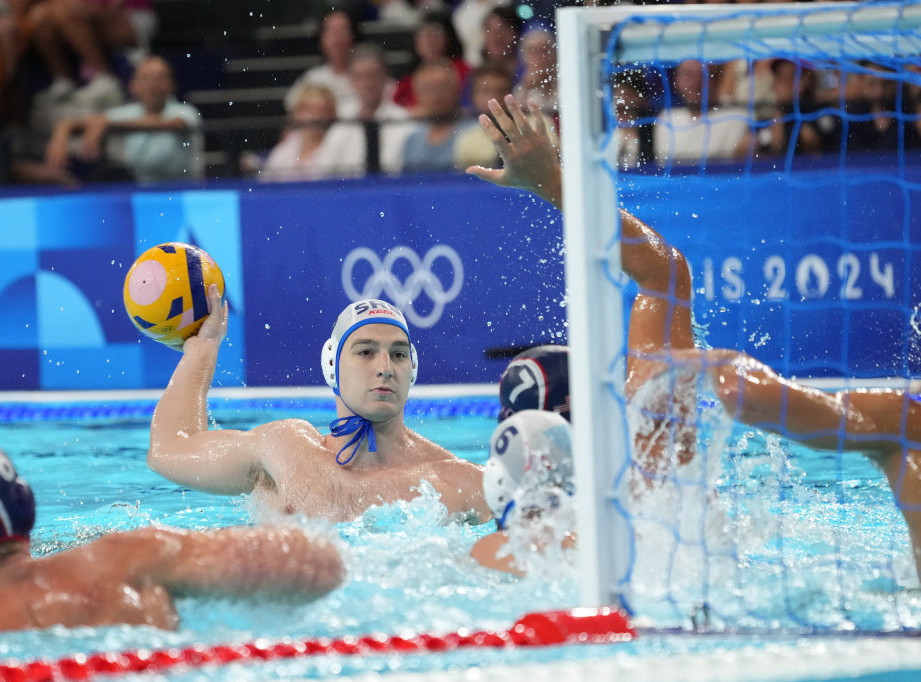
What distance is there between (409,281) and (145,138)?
1792 millimetres

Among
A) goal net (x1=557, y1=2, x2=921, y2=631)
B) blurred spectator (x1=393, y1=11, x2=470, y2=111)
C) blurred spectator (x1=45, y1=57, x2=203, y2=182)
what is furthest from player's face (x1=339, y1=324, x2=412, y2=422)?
blurred spectator (x1=393, y1=11, x2=470, y2=111)

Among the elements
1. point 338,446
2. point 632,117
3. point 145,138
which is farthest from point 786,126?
point 338,446

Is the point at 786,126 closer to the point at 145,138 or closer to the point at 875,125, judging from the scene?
the point at 875,125

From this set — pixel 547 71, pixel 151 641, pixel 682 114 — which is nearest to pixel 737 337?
pixel 682 114

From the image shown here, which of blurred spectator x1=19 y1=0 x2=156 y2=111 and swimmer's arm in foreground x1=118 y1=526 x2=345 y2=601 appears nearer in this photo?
swimmer's arm in foreground x1=118 y1=526 x2=345 y2=601

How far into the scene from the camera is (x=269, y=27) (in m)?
7.44

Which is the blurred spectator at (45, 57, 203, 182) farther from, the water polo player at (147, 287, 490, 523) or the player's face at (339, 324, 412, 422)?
the player's face at (339, 324, 412, 422)

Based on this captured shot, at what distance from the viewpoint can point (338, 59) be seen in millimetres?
6781

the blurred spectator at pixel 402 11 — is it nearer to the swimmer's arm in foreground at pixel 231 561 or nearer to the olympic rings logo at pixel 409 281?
the olympic rings logo at pixel 409 281

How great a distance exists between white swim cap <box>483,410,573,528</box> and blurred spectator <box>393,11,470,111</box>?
443cm

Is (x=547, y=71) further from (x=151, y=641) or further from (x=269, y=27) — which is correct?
(x=151, y=641)

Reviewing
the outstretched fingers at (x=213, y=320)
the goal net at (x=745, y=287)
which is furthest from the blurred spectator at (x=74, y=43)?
the outstretched fingers at (x=213, y=320)

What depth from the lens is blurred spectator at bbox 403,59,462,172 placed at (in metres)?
5.98

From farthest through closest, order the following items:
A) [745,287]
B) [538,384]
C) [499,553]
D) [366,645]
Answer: [745,287]
[538,384]
[499,553]
[366,645]
